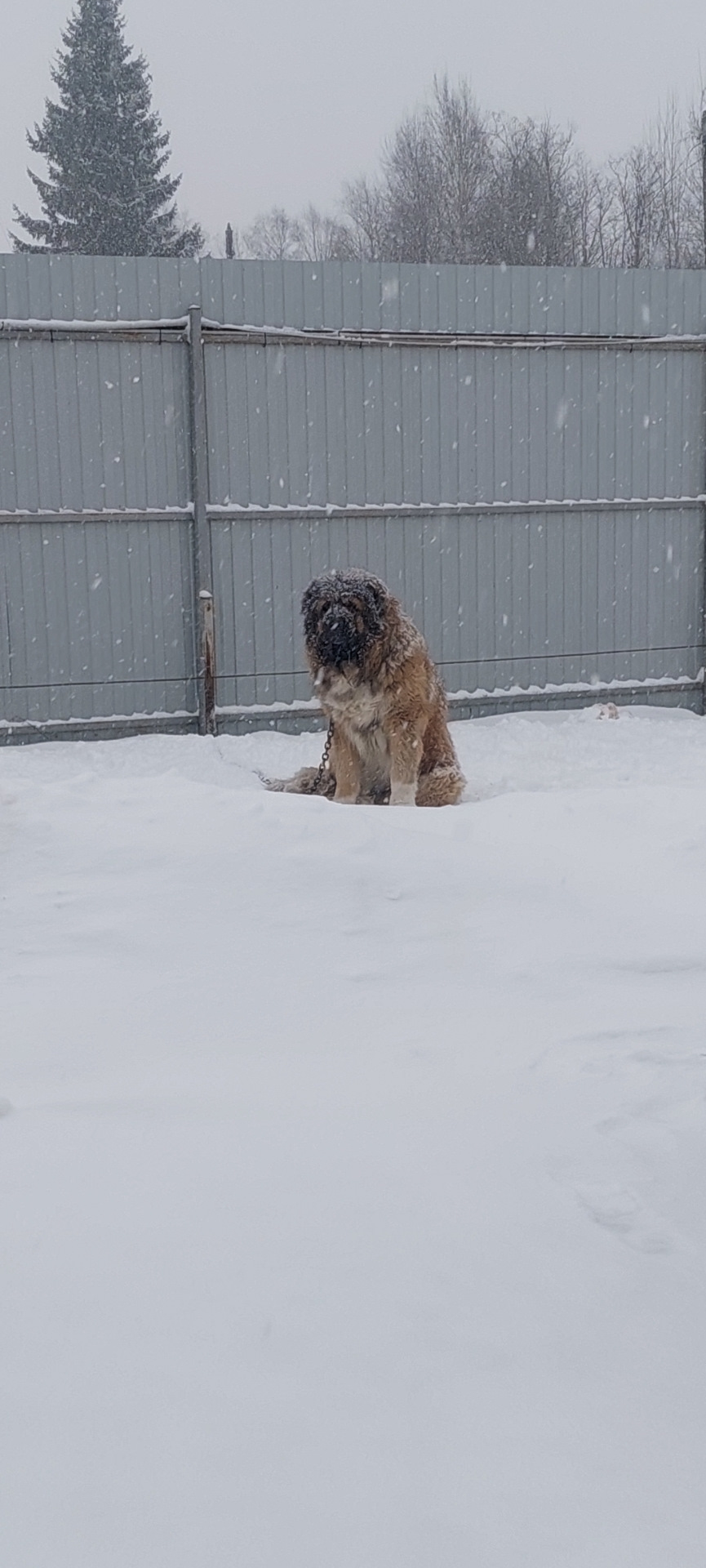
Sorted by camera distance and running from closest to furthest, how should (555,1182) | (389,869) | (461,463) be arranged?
(555,1182) → (389,869) → (461,463)

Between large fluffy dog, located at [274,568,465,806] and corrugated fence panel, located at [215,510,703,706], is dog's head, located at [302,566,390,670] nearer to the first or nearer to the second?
large fluffy dog, located at [274,568,465,806]

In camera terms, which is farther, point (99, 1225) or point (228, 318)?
point (228, 318)

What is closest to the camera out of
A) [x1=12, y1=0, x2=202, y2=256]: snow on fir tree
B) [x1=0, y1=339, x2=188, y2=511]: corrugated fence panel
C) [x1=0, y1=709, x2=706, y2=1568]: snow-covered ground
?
[x1=0, y1=709, x2=706, y2=1568]: snow-covered ground

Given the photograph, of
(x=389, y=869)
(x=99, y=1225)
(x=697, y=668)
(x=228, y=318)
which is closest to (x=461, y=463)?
(x=228, y=318)

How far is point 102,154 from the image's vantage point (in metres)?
33.0

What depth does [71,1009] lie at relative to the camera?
2.48m

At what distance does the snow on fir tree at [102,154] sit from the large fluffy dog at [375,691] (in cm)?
3057

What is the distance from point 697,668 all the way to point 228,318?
487 centimetres

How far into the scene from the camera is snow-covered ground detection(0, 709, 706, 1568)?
133 centimetres

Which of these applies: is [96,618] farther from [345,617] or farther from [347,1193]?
[347,1193]

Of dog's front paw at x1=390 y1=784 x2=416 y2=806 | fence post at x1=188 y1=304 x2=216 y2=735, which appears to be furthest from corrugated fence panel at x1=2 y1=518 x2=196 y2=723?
dog's front paw at x1=390 y1=784 x2=416 y2=806

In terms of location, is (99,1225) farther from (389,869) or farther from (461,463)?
(461,463)

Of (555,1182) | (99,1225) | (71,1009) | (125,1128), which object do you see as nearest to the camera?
(99,1225)

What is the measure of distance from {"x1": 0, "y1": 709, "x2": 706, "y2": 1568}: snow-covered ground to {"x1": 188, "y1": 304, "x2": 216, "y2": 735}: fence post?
556 centimetres
